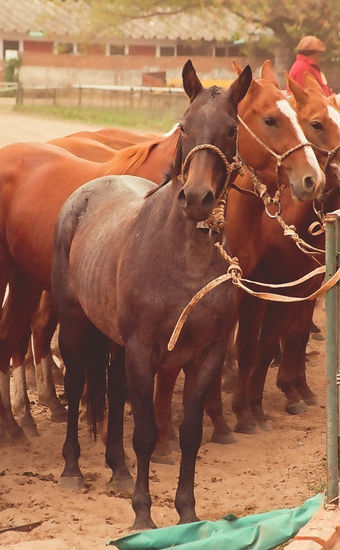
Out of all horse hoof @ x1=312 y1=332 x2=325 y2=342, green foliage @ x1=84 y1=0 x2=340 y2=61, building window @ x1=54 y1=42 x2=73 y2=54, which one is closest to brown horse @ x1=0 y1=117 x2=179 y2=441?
horse hoof @ x1=312 y1=332 x2=325 y2=342

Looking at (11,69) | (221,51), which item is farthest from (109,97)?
(221,51)

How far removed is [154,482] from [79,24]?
34256mm

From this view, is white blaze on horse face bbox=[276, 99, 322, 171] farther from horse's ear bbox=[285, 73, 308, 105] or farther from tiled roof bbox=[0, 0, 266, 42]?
tiled roof bbox=[0, 0, 266, 42]

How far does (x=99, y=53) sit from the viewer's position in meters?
39.0

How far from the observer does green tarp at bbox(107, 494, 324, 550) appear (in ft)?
13.8

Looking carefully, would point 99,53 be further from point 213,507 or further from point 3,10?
point 213,507

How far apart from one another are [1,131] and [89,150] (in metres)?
16.2

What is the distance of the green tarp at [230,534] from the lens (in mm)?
4211

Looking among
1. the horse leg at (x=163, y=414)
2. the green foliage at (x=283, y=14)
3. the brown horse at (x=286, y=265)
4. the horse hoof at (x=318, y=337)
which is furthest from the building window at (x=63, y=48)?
the horse leg at (x=163, y=414)

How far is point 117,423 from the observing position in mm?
5945

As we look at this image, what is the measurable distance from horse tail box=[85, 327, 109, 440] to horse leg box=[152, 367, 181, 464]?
38cm

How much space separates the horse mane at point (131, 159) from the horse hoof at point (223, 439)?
6.25ft

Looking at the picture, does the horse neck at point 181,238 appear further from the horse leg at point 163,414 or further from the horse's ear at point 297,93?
the horse's ear at point 297,93

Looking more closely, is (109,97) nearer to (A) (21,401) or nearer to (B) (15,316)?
(B) (15,316)
